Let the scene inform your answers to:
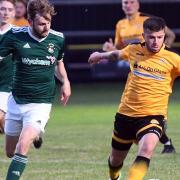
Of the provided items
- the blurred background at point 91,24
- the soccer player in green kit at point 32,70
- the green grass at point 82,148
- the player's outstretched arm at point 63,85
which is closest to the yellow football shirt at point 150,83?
the player's outstretched arm at point 63,85

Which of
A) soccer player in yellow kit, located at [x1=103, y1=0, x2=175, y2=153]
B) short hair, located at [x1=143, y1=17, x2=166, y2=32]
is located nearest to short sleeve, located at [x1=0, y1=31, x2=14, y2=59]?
short hair, located at [x1=143, y1=17, x2=166, y2=32]

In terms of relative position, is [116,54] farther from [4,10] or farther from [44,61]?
[4,10]

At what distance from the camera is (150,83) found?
9.74 metres

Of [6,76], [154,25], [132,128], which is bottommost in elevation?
[6,76]

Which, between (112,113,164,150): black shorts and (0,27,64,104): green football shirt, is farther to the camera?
(0,27,64,104): green football shirt

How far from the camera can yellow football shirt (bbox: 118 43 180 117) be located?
9.68m

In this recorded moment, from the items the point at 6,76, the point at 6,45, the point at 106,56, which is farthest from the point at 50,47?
the point at 6,76

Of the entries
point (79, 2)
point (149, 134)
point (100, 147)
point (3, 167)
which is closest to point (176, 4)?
point (79, 2)

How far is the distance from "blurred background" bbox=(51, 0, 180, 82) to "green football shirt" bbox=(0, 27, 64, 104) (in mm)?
17403

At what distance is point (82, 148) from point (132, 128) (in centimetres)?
423

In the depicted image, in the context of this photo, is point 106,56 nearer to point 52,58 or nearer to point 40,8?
point 52,58

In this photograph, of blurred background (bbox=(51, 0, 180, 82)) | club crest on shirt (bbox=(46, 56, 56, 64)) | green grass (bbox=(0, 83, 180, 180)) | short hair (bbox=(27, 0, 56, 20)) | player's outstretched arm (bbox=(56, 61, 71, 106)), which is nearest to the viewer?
short hair (bbox=(27, 0, 56, 20))

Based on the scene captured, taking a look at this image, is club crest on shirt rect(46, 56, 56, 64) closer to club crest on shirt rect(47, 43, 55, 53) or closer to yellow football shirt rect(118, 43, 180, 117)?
club crest on shirt rect(47, 43, 55, 53)

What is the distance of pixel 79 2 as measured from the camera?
90.6 ft
